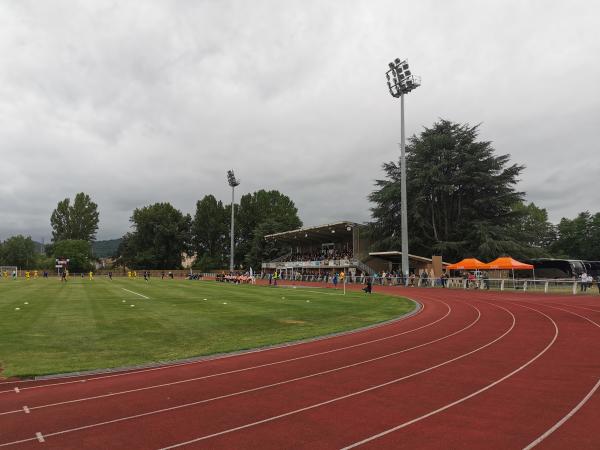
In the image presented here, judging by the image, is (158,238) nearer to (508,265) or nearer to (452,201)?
(452,201)

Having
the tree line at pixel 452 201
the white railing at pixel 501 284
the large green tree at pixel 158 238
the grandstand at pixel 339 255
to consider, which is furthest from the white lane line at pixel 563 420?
the large green tree at pixel 158 238

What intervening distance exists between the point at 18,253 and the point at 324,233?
271 feet

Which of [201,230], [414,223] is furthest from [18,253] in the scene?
[414,223]

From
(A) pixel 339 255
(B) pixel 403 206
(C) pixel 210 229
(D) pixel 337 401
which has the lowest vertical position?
(D) pixel 337 401

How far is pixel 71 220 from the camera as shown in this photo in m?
100

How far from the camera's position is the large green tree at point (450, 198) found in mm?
51344

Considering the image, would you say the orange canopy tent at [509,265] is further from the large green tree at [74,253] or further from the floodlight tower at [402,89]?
the large green tree at [74,253]

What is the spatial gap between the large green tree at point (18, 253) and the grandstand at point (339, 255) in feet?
219

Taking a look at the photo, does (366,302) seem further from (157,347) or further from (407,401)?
(407,401)

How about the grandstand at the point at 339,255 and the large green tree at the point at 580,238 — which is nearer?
the grandstand at the point at 339,255

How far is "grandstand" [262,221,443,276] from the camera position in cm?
5241

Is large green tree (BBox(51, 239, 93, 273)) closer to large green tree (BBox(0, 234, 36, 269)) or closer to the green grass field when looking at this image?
large green tree (BBox(0, 234, 36, 269))

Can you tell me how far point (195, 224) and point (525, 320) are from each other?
89.8 meters

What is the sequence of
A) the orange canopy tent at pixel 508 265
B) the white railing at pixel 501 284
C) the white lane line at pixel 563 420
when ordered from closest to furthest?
the white lane line at pixel 563 420 → the white railing at pixel 501 284 → the orange canopy tent at pixel 508 265
